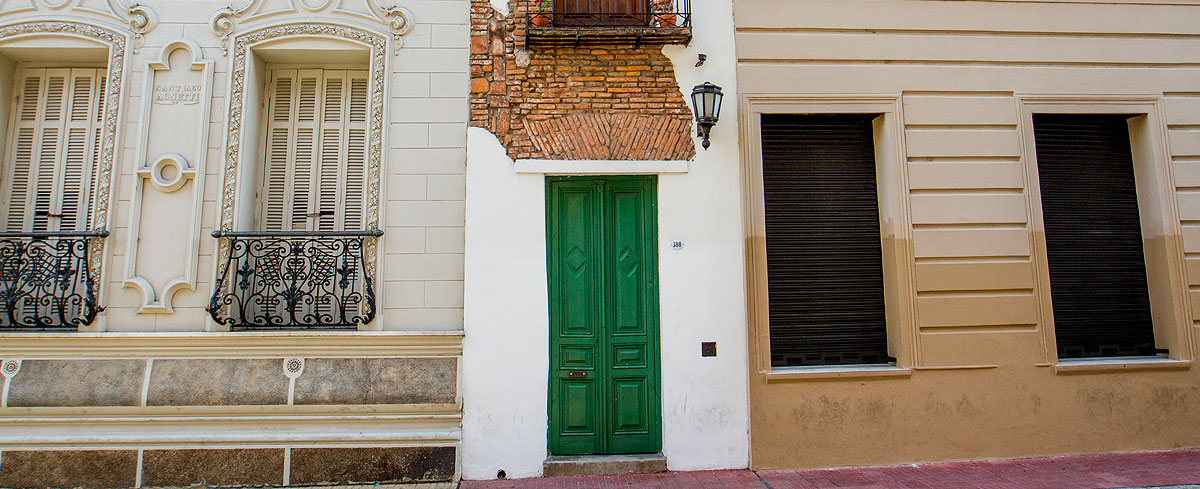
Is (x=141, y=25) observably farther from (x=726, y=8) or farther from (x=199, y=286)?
(x=726, y=8)

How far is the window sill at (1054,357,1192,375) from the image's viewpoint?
5.75 meters

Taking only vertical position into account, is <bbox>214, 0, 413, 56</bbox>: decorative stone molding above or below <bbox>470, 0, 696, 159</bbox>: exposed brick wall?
above

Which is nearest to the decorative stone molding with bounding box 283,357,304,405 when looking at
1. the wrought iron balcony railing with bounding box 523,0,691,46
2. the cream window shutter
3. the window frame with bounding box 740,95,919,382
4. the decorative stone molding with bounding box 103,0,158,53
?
the cream window shutter

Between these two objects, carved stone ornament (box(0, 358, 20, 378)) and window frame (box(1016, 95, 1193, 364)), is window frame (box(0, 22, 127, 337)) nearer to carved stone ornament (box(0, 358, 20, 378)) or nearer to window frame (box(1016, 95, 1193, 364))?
carved stone ornament (box(0, 358, 20, 378))

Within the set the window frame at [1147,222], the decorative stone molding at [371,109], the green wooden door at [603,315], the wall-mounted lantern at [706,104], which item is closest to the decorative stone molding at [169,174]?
the decorative stone molding at [371,109]

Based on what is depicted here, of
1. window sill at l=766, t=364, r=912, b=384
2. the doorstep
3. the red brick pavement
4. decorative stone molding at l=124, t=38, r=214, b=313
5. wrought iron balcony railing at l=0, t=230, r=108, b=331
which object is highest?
decorative stone molding at l=124, t=38, r=214, b=313

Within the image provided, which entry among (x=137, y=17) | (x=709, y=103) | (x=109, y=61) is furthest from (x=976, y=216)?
(x=109, y=61)

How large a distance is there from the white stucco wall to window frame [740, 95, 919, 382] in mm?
148

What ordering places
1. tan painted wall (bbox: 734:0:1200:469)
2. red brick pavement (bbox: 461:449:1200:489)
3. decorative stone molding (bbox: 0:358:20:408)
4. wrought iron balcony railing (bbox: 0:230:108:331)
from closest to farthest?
red brick pavement (bbox: 461:449:1200:489) → decorative stone molding (bbox: 0:358:20:408) → wrought iron balcony railing (bbox: 0:230:108:331) → tan painted wall (bbox: 734:0:1200:469)

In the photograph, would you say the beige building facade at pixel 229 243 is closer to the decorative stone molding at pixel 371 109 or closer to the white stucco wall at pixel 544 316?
the decorative stone molding at pixel 371 109

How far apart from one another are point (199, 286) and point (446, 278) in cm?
228

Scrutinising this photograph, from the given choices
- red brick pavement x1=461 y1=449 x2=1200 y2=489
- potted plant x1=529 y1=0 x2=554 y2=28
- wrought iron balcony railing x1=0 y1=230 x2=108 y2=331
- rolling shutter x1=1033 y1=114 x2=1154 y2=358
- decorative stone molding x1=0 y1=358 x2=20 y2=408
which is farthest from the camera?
rolling shutter x1=1033 y1=114 x2=1154 y2=358

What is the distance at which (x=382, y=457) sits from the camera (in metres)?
5.29

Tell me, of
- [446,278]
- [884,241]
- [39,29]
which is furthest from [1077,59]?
[39,29]
